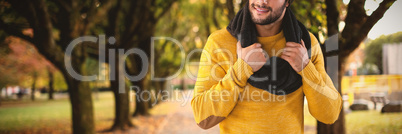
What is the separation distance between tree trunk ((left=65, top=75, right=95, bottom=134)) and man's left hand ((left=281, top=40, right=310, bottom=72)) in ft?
22.7

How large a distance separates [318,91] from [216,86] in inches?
22.2

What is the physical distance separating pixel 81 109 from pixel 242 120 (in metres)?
6.85

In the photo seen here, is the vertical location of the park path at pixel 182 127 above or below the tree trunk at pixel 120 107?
below

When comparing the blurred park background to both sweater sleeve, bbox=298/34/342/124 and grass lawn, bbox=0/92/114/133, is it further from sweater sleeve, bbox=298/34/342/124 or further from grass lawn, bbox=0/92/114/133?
sweater sleeve, bbox=298/34/342/124

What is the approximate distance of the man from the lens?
60.3 inches

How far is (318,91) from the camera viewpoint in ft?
5.27

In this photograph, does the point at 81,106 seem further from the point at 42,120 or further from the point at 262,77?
the point at 42,120

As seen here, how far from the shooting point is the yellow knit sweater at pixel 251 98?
1574 mm

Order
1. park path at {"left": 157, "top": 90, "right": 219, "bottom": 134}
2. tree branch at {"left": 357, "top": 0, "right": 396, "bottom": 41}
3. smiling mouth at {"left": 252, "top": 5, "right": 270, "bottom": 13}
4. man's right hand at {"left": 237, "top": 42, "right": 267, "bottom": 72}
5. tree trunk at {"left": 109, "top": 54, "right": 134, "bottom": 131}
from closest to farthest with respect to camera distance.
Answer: man's right hand at {"left": 237, "top": 42, "right": 267, "bottom": 72}
smiling mouth at {"left": 252, "top": 5, "right": 270, "bottom": 13}
tree branch at {"left": 357, "top": 0, "right": 396, "bottom": 41}
park path at {"left": 157, "top": 90, "right": 219, "bottom": 134}
tree trunk at {"left": 109, "top": 54, "right": 134, "bottom": 131}

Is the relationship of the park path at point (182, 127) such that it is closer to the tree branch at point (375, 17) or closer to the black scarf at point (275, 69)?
the tree branch at point (375, 17)

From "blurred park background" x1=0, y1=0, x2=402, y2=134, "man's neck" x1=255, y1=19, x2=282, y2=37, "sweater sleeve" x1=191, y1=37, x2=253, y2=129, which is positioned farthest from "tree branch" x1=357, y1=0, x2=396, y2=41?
"sweater sleeve" x1=191, y1=37, x2=253, y2=129

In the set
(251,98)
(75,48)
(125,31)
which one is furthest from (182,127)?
(251,98)

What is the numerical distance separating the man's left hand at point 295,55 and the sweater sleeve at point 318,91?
4 centimetres

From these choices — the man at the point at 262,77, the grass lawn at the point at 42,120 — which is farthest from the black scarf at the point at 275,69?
the grass lawn at the point at 42,120
